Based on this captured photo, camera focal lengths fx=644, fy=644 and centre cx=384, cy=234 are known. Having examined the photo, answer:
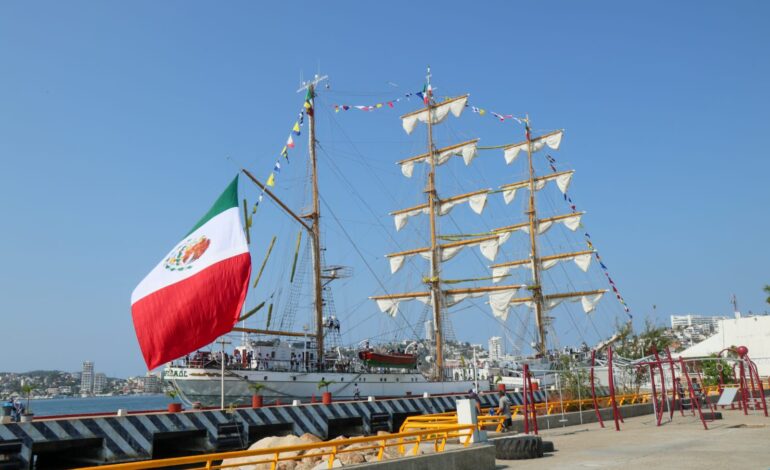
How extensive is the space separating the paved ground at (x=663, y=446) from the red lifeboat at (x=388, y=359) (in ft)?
83.9

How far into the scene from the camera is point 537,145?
71750 millimetres

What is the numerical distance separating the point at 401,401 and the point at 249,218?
1407 centimetres

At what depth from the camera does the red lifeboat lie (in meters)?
47.6

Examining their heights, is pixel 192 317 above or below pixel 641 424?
above

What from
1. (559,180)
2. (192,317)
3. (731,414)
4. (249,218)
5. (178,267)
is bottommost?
(731,414)

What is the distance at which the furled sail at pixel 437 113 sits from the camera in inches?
2347

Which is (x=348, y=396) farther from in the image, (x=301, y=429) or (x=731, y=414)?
(x=731, y=414)

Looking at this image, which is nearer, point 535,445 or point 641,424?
point 535,445

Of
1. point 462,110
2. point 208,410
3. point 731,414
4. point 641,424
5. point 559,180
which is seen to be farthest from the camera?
point 559,180

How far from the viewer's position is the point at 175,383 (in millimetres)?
38688

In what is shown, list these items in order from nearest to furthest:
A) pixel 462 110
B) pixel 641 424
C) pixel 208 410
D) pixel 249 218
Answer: pixel 208 410 → pixel 641 424 → pixel 249 218 → pixel 462 110

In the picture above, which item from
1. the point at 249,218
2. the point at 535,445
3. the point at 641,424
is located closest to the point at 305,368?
the point at 249,218

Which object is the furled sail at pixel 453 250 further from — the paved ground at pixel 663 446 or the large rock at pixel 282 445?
the large rock at pixel 282 445

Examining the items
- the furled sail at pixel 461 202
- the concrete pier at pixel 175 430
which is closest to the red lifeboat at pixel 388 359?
the furled sail at pixel 461 202
